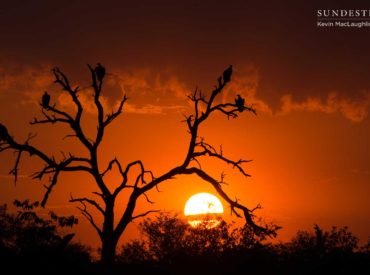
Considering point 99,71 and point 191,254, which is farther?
point 191,254

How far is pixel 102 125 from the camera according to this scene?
66.9 ft

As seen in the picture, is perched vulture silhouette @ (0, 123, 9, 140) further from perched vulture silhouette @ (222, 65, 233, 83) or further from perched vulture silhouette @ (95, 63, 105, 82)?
perched vulture silhouette @ (222, 65, 233, 83)

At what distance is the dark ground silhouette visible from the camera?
13523 millimetres

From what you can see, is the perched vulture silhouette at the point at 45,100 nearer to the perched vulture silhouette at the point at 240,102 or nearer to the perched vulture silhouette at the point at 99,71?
the perched vulture silhouette at the point at 99,71

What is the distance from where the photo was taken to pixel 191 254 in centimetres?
3672

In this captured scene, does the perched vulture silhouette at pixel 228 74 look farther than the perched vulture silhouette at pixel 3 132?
Yes

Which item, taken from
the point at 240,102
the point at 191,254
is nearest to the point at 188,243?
the point at 191,254

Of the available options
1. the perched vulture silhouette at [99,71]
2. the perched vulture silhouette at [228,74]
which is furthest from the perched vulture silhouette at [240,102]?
the perched vulture silhouette at [99,71]

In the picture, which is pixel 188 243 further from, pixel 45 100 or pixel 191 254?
pixel 45 100

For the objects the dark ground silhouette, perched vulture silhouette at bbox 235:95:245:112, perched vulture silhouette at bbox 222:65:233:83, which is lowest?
the dark ground silhouette

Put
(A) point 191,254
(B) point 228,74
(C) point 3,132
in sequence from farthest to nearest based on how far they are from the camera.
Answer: (A) point 191,254
(B) point 228,74
(C) point 3,132

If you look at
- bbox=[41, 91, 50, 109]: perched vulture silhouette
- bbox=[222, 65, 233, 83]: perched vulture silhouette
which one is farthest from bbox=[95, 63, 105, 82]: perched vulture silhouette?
bbox=[222, 65, 233, 83]: perched vulture silhouette

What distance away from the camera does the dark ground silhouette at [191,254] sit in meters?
13.5

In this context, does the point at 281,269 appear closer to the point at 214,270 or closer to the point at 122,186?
the point at 214,270
